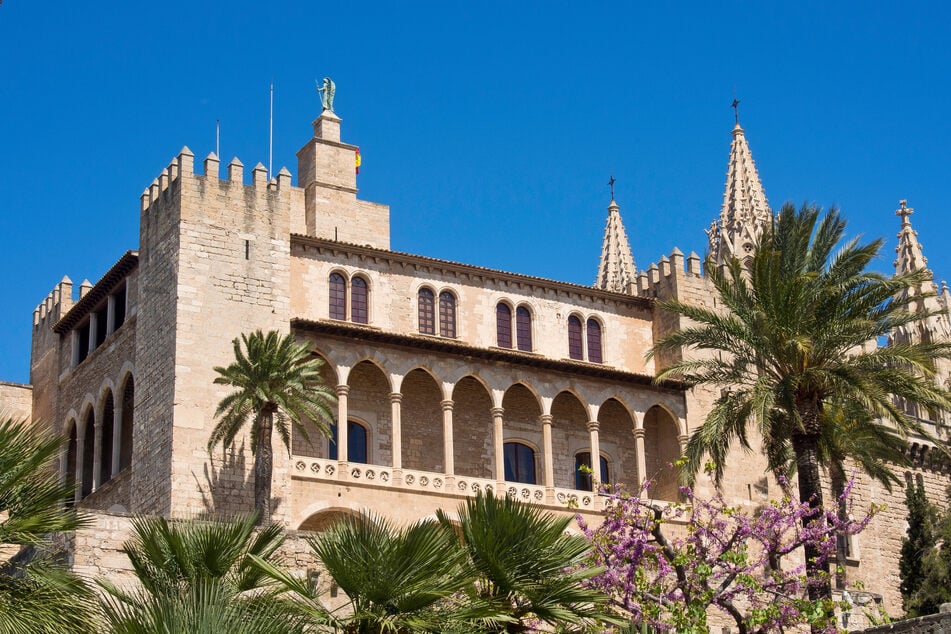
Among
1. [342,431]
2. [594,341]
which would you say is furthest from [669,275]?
[342,431]

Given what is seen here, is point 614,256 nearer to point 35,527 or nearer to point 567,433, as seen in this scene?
point 567,433

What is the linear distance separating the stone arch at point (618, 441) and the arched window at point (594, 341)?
50.3 inches

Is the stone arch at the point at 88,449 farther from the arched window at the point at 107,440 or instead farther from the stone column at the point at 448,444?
the stone column at the point at 448,444

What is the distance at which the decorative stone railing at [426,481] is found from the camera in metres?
39.3

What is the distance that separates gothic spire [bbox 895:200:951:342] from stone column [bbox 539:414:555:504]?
66.1 ft

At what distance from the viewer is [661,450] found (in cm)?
4622

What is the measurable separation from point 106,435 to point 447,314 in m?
9.78

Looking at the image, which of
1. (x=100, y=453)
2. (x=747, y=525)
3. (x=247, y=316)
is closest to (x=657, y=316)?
(x=247, y=316)

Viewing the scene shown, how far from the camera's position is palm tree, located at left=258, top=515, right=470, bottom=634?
1828cm

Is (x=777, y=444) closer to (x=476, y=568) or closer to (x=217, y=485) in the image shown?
(x=217, y=485)

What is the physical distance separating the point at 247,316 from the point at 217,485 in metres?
4.40

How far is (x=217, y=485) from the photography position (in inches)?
1495

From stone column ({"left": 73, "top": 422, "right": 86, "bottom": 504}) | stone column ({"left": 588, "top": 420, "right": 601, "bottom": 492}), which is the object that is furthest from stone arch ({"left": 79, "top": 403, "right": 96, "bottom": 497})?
stone column ({"left": 588, "top": 420, "right": 601, "bottom": 492})

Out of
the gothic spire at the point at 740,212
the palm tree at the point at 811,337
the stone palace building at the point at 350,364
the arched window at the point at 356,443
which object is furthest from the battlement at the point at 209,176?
the gothic spire at the point at 740,212
